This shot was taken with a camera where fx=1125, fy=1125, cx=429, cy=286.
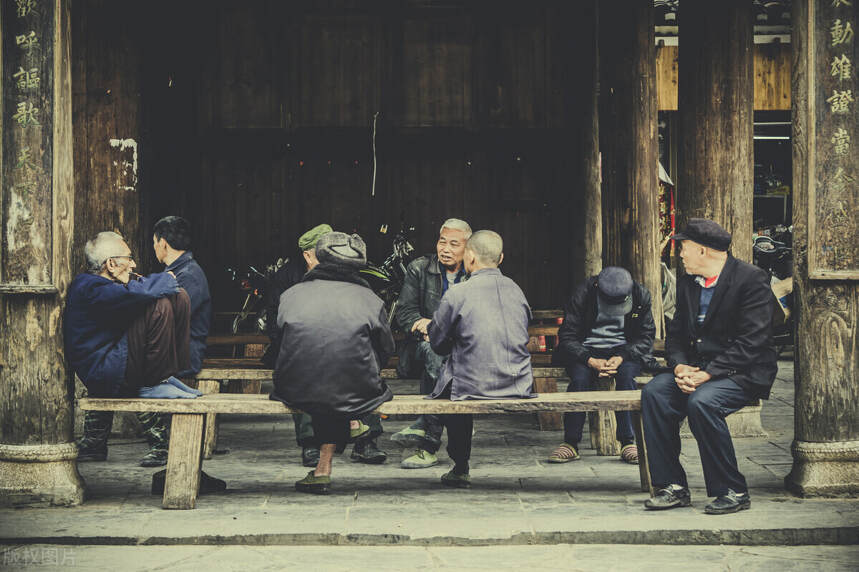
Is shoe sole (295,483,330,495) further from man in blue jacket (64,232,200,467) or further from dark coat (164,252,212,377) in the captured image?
dark coat (164,252,212,377)

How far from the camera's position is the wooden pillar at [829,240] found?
6098 millimetres

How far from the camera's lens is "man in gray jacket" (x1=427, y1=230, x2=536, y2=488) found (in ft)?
20.3

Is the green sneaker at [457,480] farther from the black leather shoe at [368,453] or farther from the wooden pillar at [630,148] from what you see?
the wooden pillar at [630,148]

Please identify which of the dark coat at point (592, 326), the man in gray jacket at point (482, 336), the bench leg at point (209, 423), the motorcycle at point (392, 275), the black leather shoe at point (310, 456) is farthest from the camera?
the motorcycle at point (392, 275)

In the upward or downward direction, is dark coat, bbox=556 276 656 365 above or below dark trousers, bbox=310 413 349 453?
above

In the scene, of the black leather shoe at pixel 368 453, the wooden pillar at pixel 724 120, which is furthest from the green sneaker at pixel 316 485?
the wooden pillar at pixel 724 120

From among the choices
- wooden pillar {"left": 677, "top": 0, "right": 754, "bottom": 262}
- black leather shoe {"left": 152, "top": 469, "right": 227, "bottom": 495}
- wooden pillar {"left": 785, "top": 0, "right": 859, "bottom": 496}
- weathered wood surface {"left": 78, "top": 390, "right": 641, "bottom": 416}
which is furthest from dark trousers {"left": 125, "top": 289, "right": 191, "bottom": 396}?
wooden pillar {"left": 677, "top": 0, "right": 754, "bottom": 262}

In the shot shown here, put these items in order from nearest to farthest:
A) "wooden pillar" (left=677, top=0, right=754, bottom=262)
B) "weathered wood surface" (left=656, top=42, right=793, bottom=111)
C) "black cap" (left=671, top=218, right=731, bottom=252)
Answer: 1. "black cap" (left=671, top=218, right=731, bottom=252)
2. "wooden pillar" (left=677, top=0, right=754, bottom=262)
3. "weathered wood surface" (left=656, top=42, right=793, bottom=111)

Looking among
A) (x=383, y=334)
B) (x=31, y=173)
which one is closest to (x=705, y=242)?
(x=383, y=334)

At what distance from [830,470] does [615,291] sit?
1.78m

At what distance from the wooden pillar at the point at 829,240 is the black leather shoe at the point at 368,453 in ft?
8.41

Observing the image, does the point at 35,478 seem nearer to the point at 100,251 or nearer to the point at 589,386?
the point at 100,251

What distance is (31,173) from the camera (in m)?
5.97

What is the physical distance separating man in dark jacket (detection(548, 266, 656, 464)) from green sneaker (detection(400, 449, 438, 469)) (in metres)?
0.78
